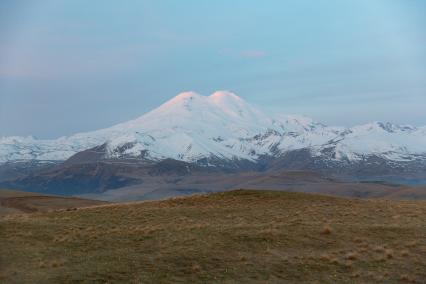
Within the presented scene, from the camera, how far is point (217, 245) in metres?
35.2

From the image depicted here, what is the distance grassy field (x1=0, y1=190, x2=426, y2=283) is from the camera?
29938 millimetres

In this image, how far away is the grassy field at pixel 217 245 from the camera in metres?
29.9

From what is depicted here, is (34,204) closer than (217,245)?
No

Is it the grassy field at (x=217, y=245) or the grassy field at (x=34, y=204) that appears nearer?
the grassy field at (x=217, y=245)

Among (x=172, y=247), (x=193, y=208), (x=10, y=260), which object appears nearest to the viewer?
(x=10, y=260)

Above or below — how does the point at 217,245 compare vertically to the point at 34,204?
above

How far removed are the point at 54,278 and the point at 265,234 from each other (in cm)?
1432

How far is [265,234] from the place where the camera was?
37906 millimetres

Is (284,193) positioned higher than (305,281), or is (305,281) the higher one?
(284,193)

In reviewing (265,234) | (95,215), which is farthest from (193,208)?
(265,234)

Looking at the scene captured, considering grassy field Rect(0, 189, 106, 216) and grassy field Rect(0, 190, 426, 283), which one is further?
grassy field Rect(0, 189, 106, 216)

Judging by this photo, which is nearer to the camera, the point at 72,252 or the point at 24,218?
the point at 72,252

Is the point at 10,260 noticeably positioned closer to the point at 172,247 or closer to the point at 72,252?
the point at 72,252

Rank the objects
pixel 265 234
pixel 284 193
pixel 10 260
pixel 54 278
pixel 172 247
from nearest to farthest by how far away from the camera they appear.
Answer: pixel 54 278 < pixel 10 260 < pixel 172 247 < pixel 265 234 < pixel 284 193
